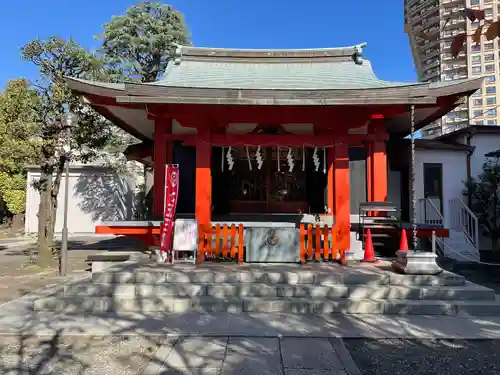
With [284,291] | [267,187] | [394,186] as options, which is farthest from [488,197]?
[284,291]

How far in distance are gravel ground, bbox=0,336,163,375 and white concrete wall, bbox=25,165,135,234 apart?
15.7 metres

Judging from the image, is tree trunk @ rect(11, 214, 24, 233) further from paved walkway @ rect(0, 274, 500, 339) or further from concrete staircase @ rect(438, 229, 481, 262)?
concrete staircase @ rect(438, 229, 481, 262)

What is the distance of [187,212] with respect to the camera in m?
10.8

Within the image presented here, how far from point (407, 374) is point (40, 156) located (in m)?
10.2

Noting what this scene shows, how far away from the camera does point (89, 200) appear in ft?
65.2

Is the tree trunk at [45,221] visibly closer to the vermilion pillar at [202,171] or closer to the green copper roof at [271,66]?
the green copper roof at [271,66]

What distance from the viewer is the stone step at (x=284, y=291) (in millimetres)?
6195

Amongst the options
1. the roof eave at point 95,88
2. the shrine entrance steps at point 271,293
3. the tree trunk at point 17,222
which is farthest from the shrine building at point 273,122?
the tree trunk at point 17,222

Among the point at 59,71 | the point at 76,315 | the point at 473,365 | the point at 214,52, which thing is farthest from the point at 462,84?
the point at 59,71

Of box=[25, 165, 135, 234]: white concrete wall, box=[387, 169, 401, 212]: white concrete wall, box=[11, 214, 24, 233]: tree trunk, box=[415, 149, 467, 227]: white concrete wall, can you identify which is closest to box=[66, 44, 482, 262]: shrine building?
box=[387, 169, 401, 212]: white concrete wall

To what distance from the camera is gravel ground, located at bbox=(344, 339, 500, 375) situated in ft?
13.1

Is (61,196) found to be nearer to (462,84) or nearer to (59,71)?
(59,71)

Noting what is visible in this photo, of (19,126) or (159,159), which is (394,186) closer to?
(159,159)

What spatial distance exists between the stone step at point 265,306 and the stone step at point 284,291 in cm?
17
